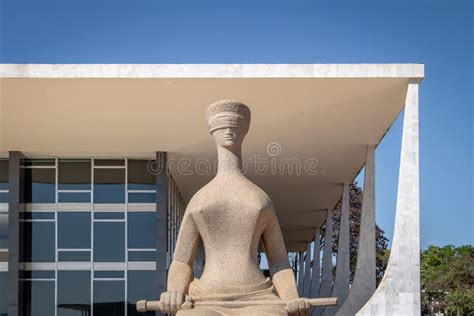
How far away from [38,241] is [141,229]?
A: 3.05 meters

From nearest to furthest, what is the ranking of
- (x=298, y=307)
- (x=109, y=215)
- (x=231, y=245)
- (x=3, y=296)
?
(x=298, y=307), (x=231, y=245), (x=3, y=296), (x=109, y=215)

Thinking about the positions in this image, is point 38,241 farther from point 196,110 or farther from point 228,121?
point 228,121

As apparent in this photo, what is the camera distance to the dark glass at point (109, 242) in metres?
24.7

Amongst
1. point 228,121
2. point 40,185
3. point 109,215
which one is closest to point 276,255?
point 228,121

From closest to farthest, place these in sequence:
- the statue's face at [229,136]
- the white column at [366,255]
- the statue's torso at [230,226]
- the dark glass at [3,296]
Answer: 1. the statue's torso at [230,226]
2. the statue's face at [229,136]
3. the white column at [366,255]
4. the dark glass at [3,296]

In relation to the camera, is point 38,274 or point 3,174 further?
point 3,174

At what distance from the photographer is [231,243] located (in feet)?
26.8

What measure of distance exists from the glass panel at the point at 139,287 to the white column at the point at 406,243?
8.21m

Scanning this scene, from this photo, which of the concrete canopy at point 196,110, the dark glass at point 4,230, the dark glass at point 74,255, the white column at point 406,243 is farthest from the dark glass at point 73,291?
the white column at point 406,243

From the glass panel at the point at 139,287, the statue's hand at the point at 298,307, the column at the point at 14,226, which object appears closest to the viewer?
the statue's hand at the point at 298,307

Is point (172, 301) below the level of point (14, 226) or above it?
below

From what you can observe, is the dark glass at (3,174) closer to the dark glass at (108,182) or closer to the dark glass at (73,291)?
the dark glass at (108,182)

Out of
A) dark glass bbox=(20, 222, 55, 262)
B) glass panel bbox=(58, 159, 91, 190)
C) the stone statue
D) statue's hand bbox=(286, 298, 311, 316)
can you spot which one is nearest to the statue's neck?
the stone statue

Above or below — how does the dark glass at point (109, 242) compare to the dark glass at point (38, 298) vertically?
above
